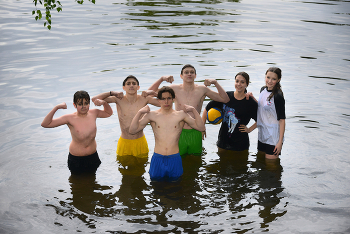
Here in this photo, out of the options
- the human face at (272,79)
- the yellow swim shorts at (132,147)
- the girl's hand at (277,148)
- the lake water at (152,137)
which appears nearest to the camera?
the lake water at (152,137)

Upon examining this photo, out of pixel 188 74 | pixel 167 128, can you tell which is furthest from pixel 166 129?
pixel 188 74

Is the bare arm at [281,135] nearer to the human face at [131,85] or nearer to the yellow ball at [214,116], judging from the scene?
the yellow ball at [214,116]

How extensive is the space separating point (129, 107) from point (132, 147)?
0.92 metres

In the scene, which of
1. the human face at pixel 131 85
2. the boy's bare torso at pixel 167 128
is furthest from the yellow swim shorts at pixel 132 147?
the boy's bare torso at pixel 167 128

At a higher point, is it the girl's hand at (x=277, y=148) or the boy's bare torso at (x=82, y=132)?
the boy's bare torso at (x=82, y=132)

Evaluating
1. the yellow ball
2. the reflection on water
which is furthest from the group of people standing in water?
the reflection on water

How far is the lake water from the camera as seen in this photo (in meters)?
6.40

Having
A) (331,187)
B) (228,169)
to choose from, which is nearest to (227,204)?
(228,169)

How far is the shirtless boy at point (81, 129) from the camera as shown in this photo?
7.18 m

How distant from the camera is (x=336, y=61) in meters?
16.8

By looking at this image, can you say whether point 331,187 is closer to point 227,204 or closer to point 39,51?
point 227,204

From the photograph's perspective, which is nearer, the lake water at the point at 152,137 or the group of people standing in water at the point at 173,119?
the lake water at the point at 152,137

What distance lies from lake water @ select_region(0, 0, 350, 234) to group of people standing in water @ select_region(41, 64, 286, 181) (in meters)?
0.39

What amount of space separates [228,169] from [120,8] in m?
24.5
